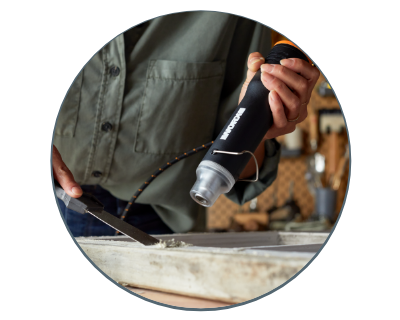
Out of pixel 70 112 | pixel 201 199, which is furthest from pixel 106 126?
pixel 201 199

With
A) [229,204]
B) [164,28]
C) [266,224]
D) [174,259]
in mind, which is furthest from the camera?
[266,224]

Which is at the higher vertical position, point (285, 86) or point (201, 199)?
point (285, 86)

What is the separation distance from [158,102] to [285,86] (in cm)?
18

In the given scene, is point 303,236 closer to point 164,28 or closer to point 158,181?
point 158,181

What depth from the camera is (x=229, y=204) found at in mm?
624

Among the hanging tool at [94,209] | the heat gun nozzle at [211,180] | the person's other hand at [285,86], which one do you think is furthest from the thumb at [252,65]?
the hanging tool at [94,209]

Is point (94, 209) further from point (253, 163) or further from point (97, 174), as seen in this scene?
point (253, 163)

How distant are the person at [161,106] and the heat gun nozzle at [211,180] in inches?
3.1

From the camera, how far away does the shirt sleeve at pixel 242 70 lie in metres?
0.46

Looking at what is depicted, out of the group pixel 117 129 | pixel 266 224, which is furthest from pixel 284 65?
pixel 266 224

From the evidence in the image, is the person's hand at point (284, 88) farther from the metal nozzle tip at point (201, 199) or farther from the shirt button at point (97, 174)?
the shirt button at point (97, 174)

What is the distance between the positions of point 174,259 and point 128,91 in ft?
0.82

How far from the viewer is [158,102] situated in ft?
1.71

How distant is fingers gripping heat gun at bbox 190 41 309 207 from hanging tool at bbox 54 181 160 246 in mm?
101
